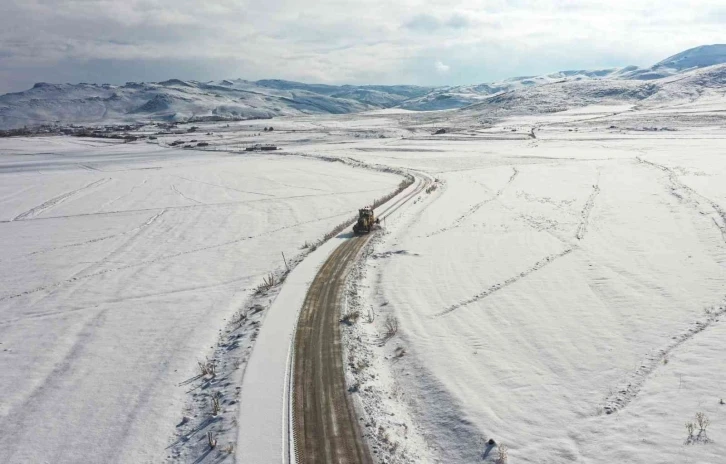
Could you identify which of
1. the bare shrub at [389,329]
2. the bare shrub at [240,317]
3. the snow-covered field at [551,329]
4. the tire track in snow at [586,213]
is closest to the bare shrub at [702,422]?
the snow-covered field at [551,329]

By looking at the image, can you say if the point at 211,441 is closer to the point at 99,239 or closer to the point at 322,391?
the point at 322,391

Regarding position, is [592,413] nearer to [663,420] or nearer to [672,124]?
[663,420]

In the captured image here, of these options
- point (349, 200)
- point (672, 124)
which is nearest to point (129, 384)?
point (349, 200)

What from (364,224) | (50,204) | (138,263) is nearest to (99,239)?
(138,263)

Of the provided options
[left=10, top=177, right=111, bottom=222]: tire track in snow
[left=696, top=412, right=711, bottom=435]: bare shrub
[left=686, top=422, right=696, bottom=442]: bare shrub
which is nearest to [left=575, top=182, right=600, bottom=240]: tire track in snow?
[left=696, top=412, right=711, bottom=435]: bare shrub

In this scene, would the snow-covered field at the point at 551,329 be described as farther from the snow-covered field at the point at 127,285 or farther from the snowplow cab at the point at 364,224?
the snow-covered field at the point at 127,285
